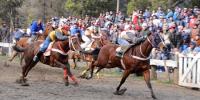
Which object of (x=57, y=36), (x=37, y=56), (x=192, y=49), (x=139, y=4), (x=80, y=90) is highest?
(x=139, y=4)

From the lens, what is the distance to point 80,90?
17.0 m

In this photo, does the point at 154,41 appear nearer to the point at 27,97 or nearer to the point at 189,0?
the point at 27,97

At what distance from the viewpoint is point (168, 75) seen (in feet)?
69.8

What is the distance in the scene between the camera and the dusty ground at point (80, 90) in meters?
15.1

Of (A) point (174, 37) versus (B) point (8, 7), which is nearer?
(A) point (174, 37)

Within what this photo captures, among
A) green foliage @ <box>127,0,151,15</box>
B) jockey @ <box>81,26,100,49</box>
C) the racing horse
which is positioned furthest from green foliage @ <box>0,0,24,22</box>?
jockey @ <box>81,26,100,49</box>

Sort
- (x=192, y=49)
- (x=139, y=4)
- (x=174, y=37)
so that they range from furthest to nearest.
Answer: (x=139, y=4) < (x=174, y=37) < (x=192, y=49)

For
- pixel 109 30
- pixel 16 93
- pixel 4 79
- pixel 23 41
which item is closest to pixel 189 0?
pixel 109 30

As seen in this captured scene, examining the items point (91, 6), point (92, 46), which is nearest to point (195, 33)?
point (92, 46)

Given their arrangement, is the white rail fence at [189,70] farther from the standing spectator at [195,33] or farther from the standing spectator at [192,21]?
the standing spectator at [192,21]

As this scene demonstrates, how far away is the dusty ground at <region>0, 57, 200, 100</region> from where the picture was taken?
15109 millimetres

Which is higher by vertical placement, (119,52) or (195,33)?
(195,33)

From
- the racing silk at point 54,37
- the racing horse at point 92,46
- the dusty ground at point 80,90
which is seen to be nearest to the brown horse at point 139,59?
the dusty ground at point 80,90

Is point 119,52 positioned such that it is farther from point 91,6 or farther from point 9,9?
point 9,9
